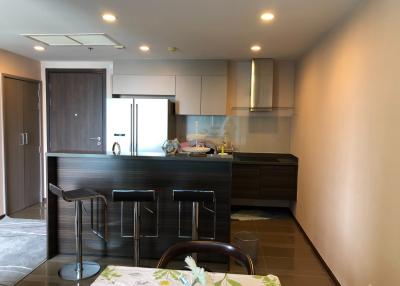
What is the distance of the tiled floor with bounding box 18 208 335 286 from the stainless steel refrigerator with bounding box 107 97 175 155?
184 centimetres

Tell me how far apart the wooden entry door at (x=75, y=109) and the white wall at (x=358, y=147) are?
359 centimetres

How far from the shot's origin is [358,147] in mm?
2451

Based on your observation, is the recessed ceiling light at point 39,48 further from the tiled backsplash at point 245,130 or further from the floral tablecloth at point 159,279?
the floral tablecloth at point 159,279

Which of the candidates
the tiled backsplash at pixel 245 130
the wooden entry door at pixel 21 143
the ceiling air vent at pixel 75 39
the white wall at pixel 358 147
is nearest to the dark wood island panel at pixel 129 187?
the white wall at pixel 358 147

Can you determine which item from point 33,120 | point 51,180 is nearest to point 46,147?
point 33,120

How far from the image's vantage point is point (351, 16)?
8.80ft

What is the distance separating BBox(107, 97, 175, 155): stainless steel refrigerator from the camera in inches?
188

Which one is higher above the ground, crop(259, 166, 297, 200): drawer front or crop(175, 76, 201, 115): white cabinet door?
crop(175, 76, 201, 115): white cabinet door

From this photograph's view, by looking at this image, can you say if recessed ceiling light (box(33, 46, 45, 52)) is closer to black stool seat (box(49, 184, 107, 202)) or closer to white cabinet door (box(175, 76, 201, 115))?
white cabinet door (box(175, 76, 201, 115))

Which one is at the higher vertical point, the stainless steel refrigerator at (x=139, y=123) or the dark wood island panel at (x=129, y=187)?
the stainless steel refrigerator at (x=139, y=123)

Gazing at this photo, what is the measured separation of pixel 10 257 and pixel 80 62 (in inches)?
134

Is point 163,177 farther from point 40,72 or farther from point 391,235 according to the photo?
point 40,72

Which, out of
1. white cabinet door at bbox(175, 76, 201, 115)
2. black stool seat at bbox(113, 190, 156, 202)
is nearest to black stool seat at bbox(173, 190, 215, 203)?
black stool seat at bbox(113, 190, 156, 202)

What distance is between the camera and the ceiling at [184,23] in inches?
105
